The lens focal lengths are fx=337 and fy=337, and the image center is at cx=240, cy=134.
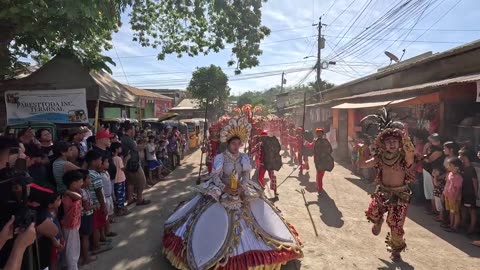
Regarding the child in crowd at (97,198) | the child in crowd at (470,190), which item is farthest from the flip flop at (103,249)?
the child in crowd at (470,190)

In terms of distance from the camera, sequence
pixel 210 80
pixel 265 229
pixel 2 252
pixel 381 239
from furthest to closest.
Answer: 1. pixel 210 80
2. pixel 381 239
3. pixel 265 229
4. pixel 2 252

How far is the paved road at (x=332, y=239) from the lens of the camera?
15.6 ft

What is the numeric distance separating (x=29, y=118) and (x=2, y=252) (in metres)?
7.80

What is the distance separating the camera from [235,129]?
16.7 ft

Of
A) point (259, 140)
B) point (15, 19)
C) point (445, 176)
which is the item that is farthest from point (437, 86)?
point (15, 19)

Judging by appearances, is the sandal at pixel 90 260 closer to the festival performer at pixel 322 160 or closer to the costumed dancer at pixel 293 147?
the festival performer at pixel 322 160

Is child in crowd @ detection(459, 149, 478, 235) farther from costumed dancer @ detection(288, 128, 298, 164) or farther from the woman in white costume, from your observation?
costumed dancer @ detection(288, 128, 298, 164)

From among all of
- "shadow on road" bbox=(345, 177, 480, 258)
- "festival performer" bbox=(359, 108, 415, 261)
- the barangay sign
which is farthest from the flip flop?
"shadow on road" bbox=(345, 177, 480, 258)

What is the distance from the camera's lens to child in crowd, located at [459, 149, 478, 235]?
5.91 m

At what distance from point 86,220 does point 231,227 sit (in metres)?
2.06

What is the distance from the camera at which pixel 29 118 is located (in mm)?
8977

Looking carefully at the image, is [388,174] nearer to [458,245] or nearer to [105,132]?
[458,245]

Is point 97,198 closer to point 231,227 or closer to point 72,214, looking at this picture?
point 72,214

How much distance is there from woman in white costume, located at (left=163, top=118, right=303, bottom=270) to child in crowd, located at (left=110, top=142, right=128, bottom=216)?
6.97 feet
